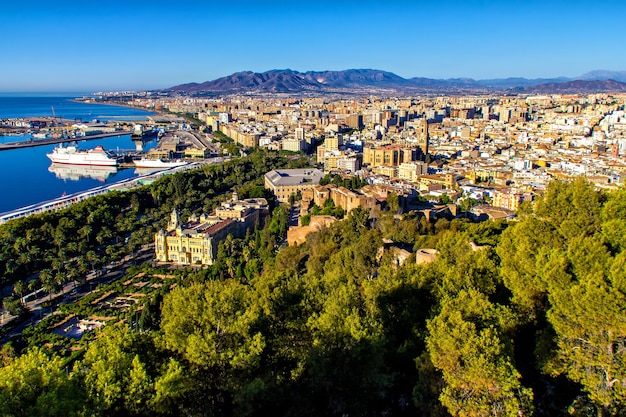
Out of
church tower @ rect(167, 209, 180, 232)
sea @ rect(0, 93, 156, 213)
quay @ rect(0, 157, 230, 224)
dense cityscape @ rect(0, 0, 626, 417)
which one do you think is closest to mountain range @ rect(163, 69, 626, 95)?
sea @ rect(0, 93, 156, 213)

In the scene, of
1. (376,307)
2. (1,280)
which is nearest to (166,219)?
(1,280)

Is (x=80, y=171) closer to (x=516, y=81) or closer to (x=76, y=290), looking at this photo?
(x=76, y=290)

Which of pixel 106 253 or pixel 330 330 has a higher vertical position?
pixel 330 330

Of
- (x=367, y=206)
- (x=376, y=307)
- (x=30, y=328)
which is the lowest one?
(x=30, y=328)

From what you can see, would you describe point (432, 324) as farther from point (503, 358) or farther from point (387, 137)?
point (387, 137)

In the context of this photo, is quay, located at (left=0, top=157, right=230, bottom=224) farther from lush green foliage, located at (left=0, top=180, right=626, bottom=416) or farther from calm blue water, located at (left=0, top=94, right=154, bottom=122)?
calm blue water, located at (left=0, top=94, right=154, bottom=122)

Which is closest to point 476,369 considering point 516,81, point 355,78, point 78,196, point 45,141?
point 78,196

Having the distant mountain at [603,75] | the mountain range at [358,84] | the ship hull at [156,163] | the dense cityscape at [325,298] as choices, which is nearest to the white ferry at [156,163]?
the ship hull at [156,163]
